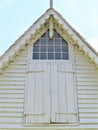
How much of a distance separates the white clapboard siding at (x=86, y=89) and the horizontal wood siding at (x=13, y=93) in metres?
1.60

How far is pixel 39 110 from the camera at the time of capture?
7754mm

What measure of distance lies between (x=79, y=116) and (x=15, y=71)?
2264 mm

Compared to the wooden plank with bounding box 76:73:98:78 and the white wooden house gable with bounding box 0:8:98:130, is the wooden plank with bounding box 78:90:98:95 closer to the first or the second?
the white wooden house gable with bounding box 0:8:98:130

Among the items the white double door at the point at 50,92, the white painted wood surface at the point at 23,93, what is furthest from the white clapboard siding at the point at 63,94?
the white painted wood surface at the point at 23,93

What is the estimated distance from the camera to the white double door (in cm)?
770

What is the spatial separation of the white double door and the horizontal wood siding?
0.20 meters

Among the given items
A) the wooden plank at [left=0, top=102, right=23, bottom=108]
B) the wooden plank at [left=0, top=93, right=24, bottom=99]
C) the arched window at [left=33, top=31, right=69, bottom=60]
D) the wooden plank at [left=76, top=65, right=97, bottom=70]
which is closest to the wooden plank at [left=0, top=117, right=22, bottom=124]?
the wooden plank at [left=0, top=102, right=23, bottom=108]

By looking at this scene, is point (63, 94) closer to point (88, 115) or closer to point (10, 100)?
point (88, 115)

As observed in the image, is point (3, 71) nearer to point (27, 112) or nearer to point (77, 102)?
point (27, 112)

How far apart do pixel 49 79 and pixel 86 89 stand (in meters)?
1.09

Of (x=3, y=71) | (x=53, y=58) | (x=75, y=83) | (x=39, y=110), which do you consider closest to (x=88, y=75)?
(x=75, y=83)

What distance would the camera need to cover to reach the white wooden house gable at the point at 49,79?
25.1 feet

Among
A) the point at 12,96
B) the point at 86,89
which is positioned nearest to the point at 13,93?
the point at 12,96

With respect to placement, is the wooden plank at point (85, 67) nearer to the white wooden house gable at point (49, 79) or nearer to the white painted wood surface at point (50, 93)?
the white wooden house gable at point (49, 79)
